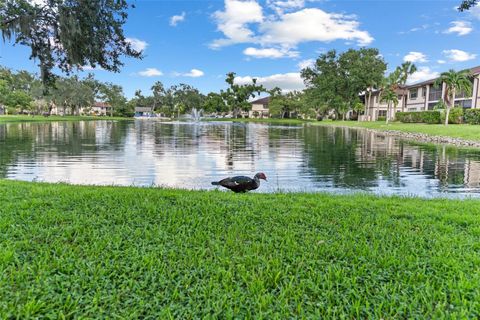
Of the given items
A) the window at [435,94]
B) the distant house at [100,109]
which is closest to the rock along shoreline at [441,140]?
the window at [435,94]

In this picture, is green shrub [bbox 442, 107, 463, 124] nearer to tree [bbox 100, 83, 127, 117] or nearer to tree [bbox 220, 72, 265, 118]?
tree [bbox 220, 72, 265, 118]

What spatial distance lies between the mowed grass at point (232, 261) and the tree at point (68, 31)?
4247 mm

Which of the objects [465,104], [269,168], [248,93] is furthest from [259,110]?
[269,168]

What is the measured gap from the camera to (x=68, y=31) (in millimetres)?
8266

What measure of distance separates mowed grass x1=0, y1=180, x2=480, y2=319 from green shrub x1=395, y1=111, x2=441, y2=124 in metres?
46.1

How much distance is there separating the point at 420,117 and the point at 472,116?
8492 mm

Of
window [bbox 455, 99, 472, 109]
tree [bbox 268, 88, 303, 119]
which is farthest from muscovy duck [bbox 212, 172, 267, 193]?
tree [bbox 268, 88, 303, 119]

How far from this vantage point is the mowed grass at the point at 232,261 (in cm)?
315

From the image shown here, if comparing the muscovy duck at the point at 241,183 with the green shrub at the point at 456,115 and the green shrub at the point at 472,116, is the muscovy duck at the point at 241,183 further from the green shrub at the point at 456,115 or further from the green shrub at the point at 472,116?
the green shrub at the point at 456,115

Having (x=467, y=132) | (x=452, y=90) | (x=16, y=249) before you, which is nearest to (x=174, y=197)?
(x=16, y=249)

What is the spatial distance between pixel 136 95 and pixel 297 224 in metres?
128

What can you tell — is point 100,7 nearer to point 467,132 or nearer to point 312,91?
point 467,132

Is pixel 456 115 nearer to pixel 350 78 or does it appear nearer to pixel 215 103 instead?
pixel 350 78

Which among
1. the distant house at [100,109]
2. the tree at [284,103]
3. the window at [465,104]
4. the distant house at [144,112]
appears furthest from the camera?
the distant house at [100,109]
